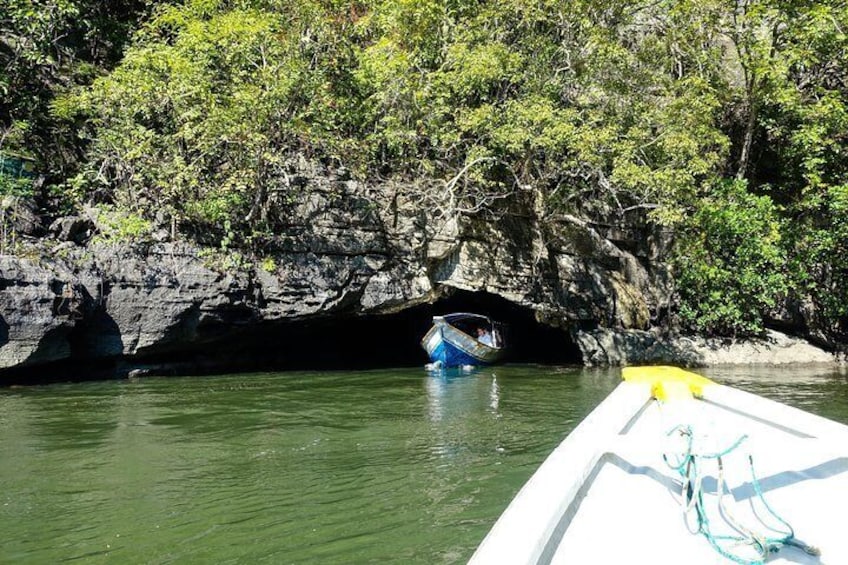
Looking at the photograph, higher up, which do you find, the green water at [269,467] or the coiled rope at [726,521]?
the coiled rope at [726,521]

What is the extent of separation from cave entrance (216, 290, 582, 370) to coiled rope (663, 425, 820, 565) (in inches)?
462

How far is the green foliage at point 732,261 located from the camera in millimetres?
15867

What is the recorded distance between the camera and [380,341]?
19359mm

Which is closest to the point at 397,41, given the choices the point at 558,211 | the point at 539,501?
the point at 558,211

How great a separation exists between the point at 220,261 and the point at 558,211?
8144 millimetres

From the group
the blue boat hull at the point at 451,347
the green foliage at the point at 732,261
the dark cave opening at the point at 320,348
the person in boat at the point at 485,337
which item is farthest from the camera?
the person in boat at the point at 485,337

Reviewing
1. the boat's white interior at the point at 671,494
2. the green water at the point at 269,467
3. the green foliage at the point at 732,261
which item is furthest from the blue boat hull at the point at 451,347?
the boat's white interior at the point at 671,494

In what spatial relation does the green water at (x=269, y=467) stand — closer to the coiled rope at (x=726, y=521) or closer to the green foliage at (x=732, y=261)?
the coiled rope at (x=726, y=521)

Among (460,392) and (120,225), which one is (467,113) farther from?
(120,225)

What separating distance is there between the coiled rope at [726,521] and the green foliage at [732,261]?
45.7ft

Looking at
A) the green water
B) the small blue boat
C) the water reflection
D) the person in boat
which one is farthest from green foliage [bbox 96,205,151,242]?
the person in boat

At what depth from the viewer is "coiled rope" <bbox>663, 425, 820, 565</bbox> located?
2.97 m

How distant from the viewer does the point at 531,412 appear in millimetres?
9398

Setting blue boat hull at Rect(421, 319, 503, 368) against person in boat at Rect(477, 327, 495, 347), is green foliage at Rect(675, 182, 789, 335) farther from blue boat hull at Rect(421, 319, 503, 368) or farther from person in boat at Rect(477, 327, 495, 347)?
blue boat hull at Rect(421, 319, 503, 368)
